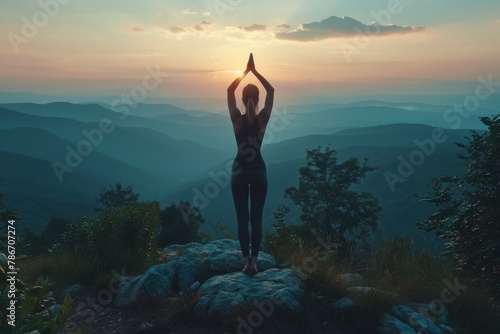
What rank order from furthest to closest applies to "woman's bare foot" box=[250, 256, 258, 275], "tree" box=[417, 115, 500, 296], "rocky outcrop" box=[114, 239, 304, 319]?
"woman's bare foot" box=[250, 256, 258, 275]
"tree" box=[417, 115, 500, 296]
"rocky outcrop" box=[114, 239, 304, 319]

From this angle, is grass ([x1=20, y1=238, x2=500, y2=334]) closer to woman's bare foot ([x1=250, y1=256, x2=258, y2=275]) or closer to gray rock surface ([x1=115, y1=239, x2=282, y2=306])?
gray rock surface ([x1=115, y1=239, x2=282, y2=306])

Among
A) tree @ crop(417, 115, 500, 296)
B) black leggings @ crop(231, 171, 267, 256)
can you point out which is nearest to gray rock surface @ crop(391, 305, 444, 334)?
tree @ crop(417, 115, 500, 296)

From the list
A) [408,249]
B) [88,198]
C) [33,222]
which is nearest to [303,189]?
[408,249]

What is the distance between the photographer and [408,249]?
775 cm

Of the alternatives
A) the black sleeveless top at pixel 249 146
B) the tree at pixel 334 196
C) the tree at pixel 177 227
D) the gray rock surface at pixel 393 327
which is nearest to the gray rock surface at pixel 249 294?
the gray rock surface at pixel 393 327

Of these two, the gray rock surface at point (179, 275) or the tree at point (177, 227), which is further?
the tree at point (177, 227)

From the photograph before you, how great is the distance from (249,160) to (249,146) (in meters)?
0.22

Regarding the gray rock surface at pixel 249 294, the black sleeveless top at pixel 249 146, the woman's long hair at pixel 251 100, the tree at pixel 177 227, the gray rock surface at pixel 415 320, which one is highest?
the woman's long hair at pixel 251 100

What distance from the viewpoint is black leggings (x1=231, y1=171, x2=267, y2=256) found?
603 centimetres

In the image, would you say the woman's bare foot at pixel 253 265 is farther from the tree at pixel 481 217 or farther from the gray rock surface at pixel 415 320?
the tree at pixel 481 217

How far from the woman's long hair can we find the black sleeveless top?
0.07 m

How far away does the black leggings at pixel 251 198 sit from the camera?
19.8ft

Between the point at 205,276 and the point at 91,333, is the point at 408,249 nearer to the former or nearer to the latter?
the point at 205,276

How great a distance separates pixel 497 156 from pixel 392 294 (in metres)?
2.69
